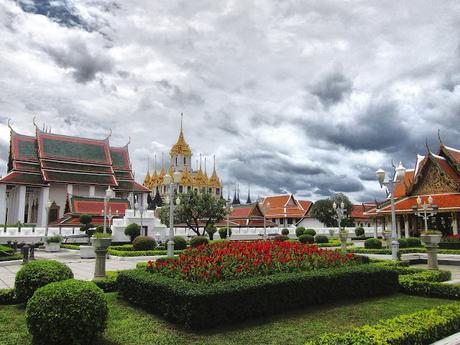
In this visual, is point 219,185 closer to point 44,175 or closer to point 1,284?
point 44,175

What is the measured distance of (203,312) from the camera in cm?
667

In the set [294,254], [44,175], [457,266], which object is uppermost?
[44,175]

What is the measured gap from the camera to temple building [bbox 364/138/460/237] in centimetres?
2948

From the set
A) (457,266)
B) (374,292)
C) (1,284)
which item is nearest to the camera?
(374,292)

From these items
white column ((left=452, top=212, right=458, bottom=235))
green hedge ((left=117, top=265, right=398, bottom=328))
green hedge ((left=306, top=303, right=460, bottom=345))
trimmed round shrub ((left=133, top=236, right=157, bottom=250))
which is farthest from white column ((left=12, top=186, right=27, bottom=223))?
green hedge ((left=306, top=303, right=460, bottom=345))

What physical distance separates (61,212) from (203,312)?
47.2 m

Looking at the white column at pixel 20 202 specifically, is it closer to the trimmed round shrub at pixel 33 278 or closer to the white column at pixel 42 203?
the white column at pixel 42 203

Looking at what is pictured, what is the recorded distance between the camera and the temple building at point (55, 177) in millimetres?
46000

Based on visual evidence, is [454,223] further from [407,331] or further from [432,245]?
[407,331]

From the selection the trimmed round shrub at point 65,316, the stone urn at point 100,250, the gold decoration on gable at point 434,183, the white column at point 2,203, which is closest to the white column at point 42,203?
the white column at point 2,203

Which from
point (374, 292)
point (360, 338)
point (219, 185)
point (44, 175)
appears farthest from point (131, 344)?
point (219, 185)

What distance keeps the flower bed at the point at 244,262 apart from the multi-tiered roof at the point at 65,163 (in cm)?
4210

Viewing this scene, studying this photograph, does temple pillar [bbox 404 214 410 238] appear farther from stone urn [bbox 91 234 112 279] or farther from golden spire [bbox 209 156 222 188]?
golden spire [bbox 209 156 222 188]

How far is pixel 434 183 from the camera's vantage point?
31.7 m
